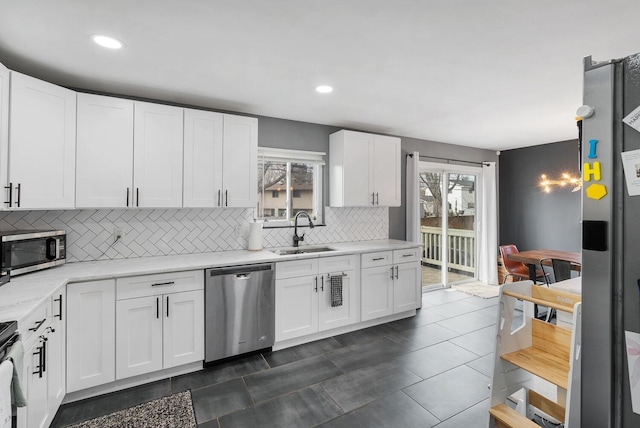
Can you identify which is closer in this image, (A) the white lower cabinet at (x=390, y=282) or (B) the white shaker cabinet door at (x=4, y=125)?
(B) the white shaker cabinet door at (x=4, y=125)

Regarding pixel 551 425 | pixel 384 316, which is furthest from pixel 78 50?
pixel 551 425

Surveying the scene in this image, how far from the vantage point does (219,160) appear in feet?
10.2

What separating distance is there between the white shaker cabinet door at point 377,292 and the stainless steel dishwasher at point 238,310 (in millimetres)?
1157

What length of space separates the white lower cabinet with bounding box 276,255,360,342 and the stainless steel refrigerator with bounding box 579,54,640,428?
240 centimetres

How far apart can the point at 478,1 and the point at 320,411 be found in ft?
8.94

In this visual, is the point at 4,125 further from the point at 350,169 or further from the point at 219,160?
the point at 350,169

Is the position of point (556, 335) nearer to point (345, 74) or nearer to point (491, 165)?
point (345, 74)

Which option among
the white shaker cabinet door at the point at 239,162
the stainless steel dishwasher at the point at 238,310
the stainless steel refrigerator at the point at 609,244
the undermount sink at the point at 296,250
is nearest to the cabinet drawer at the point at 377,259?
the undermount sink at the point at 296,250

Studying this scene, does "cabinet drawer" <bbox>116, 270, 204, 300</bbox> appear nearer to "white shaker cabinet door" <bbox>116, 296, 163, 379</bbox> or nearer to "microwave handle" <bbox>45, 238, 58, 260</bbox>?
"white shaker cabinet door" <bbox>116, 296, 163, 379</bbox>

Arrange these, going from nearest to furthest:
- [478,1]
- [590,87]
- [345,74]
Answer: [590,87], [478,1], [345,74]

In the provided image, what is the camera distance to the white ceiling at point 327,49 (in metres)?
1.72

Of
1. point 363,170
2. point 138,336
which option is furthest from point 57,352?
point 363,170

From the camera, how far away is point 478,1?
5.41ft

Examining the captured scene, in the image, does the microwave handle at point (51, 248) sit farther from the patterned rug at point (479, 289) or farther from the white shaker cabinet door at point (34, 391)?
the patterned rug at point (479, 289)
